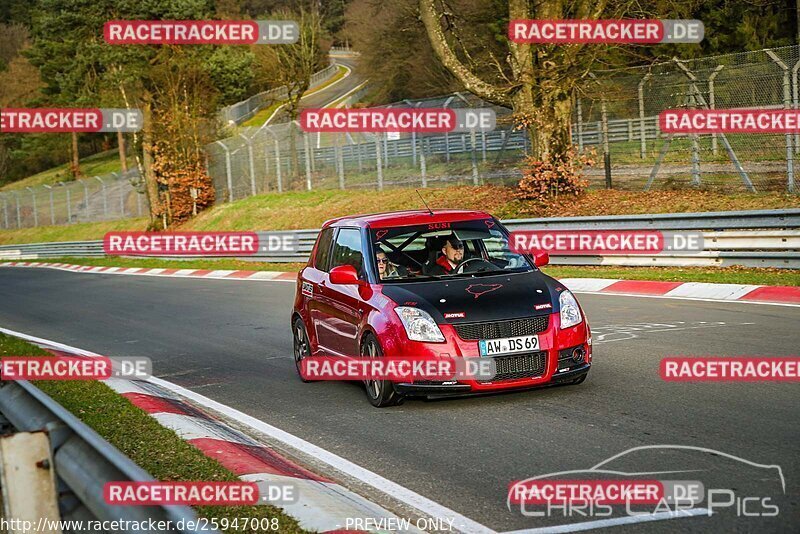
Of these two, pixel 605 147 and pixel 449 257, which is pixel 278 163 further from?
pixel 449 257

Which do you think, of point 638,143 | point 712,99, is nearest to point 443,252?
point 712,99

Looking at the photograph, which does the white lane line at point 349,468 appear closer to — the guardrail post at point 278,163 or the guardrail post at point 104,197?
the guardrail post at point 278,163

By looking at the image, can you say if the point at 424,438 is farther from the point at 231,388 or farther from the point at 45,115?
the point at 45,115

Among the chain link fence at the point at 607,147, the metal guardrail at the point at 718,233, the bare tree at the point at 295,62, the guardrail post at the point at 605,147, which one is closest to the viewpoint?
the metal guardrail at the point at 718,233

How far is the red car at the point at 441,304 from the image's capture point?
27.2 ft

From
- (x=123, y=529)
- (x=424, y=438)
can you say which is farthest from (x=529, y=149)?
(x=123, y=529)

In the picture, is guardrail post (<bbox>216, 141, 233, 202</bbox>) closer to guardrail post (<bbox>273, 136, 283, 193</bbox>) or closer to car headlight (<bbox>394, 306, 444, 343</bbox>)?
guardrail post (<bbox>273, 136, 283, 193</bbox>)

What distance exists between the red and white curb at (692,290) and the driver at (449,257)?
577cm

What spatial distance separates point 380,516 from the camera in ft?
18.4

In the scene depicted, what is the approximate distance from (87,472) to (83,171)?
88.4m

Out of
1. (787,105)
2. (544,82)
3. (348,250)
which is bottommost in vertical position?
(348,250)

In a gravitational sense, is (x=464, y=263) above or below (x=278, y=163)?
below

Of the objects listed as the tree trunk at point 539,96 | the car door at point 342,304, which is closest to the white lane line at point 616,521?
the car door at point 342,304

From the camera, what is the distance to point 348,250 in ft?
32.9
